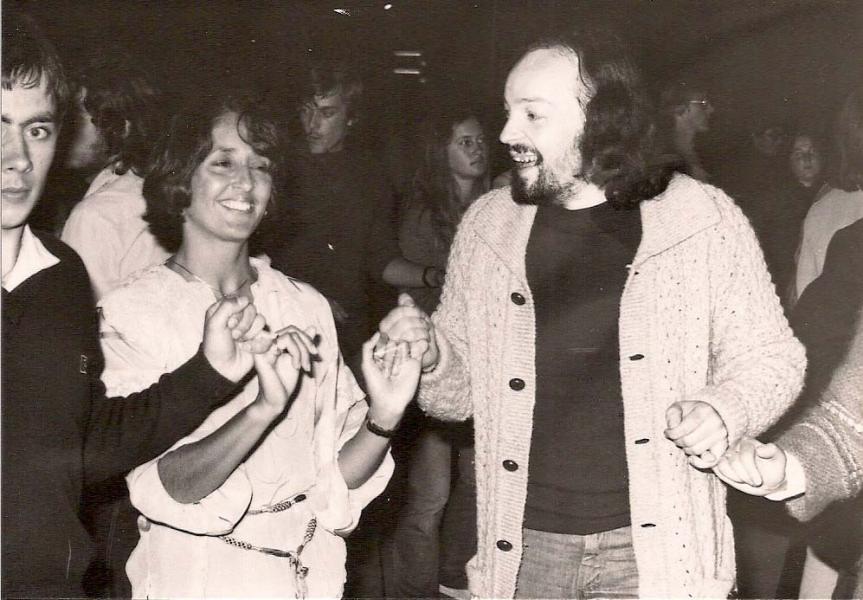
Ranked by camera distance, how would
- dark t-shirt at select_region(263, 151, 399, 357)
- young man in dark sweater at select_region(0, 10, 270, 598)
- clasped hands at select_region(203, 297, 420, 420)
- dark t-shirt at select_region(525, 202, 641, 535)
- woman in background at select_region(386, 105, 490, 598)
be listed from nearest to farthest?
young man in dark sweater at select_region(0, 10, 270, 598), clasped hands at select_region(203, 297, 420, 420), dark t-shirt at select_region(525, 202, 641, 535), dark t-shirt at select_region(263, 151, 399, 357), woman in background at select_region(386, 105, 490, 598)

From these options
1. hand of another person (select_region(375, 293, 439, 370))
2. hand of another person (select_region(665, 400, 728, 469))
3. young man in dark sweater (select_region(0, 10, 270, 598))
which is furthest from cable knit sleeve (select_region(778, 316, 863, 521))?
young man in dark sweater (select_region(0, 10, 270, 598))

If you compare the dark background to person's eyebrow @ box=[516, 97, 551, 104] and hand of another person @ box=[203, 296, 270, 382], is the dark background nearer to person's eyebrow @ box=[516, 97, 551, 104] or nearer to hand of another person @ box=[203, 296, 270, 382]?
person's eyebrow @ box=[516, 97, 551, 104]

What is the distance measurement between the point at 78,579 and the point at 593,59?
1100 millimetres

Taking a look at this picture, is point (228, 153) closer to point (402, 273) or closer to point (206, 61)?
Result: point (206, 61)

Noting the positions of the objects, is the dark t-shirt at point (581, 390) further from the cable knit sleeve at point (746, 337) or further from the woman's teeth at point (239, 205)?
the woman's teeth at point (239, 205)

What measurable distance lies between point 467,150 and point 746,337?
1500mm

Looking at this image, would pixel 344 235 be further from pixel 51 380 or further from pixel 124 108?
pixel 51 380

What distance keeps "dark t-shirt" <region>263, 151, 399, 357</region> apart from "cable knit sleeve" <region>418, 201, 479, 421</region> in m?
0.62

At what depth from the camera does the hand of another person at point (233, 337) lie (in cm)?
139

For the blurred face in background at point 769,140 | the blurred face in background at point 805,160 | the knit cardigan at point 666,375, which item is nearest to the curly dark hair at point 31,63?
the knit cardigan at point 666,375

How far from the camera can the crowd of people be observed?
1.35m

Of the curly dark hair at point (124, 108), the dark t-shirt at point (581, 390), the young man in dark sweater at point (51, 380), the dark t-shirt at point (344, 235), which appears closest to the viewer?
the young man in dark sweater at point (51, 380)

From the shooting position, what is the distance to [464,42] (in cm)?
229

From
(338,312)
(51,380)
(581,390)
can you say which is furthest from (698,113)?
(51,380)
